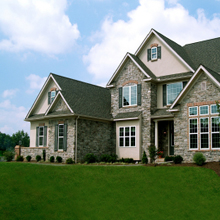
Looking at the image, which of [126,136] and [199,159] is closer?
[199,159]

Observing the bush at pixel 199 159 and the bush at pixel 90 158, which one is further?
the bush at pixel 90 158

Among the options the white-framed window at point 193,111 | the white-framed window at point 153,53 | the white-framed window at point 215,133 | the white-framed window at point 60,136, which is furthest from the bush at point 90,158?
the white-framed window at point 153,53

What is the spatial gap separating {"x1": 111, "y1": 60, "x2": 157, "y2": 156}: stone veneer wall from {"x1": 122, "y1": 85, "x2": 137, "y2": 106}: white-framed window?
14.1 inches

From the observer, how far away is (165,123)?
24.5 m

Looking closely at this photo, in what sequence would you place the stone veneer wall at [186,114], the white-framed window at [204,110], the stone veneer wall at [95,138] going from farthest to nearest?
1. the stone veneer wall at [95,138]
2. the white-framed window at [204,110]
3. the stone veneer wall at [186,114]

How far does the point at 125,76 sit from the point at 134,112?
337 cm

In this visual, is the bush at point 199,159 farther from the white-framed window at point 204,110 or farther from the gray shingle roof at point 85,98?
the gray shingle roof at point 85,98

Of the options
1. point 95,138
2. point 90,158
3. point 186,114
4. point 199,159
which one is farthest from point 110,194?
point 95,138

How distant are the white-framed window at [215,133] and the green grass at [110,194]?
3.19m

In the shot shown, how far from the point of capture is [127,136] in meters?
24.9

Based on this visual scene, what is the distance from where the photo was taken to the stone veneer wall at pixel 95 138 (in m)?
24.1

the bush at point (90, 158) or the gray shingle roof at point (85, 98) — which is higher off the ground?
the gray shingle roof at point (85, 98)

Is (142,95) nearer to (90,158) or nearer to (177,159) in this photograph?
(90,158)

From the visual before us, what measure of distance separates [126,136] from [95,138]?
262 cm
